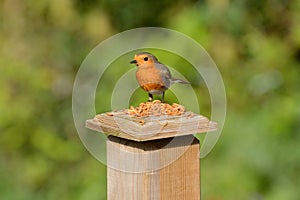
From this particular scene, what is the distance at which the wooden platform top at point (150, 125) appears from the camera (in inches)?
47.3

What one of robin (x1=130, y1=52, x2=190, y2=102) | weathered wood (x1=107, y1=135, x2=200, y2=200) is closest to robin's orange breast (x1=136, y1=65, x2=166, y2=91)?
robin (x1=130, y1=52, x2=190, y2=102)

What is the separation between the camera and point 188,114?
4.20 ft

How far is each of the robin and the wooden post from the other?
7cm

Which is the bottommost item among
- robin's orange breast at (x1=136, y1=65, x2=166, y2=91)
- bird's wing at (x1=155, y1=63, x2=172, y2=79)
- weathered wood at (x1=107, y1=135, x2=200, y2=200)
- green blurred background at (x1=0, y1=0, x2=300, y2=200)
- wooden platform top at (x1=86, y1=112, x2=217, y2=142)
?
weathered wood at (x1=107, y1=135, x2=200, y2=200)

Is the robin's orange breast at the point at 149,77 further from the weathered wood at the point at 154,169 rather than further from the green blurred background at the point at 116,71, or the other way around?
the green blurred background at the point at 116,71

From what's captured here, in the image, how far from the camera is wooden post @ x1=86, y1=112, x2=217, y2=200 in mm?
1223

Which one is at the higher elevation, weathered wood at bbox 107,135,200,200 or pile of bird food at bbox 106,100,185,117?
pile of bird food at bbox 106,100,185,117

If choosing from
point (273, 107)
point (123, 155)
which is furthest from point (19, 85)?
point (123, 155)

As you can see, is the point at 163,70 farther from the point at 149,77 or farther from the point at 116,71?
the point at 116,71

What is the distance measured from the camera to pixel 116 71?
3.21 meters

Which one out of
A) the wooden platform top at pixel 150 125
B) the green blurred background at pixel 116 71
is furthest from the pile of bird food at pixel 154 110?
the green blurred background at pixel 116 71

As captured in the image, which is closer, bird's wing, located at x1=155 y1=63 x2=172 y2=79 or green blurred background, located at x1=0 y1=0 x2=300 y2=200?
bird's wing, located at x1=155 y1=63 x2=172 y2=79

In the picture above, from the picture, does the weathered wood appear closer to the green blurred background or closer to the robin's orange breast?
the robin's orange breast

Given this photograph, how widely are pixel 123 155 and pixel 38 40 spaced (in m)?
2.33
